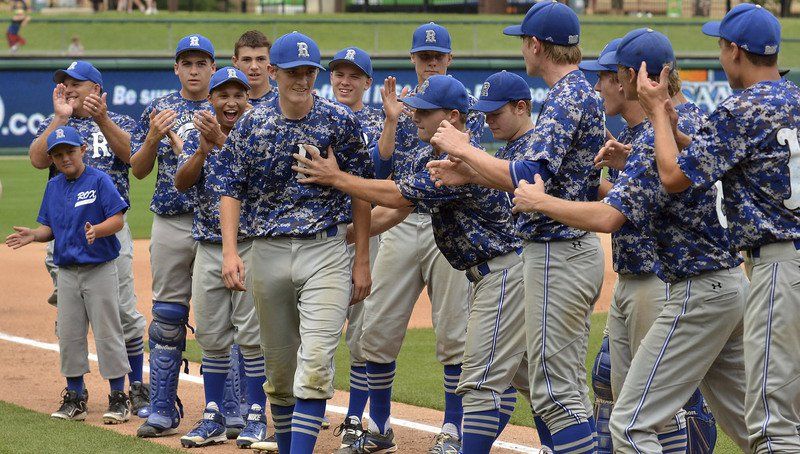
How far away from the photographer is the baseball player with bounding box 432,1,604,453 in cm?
535

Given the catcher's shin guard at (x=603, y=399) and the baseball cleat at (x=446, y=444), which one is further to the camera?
the baseball cleat at (x=446, y=444)

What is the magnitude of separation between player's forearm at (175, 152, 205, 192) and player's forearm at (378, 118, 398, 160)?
1071 millimetres

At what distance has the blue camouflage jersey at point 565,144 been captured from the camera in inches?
202

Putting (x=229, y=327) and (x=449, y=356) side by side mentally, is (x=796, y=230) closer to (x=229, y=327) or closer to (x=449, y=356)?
(x=449, y=356)

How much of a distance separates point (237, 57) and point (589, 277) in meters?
3.27

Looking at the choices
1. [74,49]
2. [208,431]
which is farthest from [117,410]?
[74,49]

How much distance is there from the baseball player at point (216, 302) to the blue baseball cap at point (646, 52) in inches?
107

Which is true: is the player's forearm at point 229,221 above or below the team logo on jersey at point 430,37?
below

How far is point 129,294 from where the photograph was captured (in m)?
8.15

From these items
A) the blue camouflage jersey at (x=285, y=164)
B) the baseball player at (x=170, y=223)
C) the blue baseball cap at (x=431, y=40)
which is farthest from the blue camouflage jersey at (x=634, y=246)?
the baseball player at (x=170, y=223)

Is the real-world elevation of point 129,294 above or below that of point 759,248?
below

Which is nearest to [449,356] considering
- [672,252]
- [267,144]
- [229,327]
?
[229,327]

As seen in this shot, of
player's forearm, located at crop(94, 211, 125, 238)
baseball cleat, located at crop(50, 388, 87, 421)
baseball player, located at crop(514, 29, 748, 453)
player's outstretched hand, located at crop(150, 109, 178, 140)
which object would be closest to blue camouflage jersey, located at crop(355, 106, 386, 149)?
player's outstretched hand, located at crop(150, 109, 178, 140)

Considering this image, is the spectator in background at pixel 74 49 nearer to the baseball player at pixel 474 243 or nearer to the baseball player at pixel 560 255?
the baseball player at pixel 474 243
